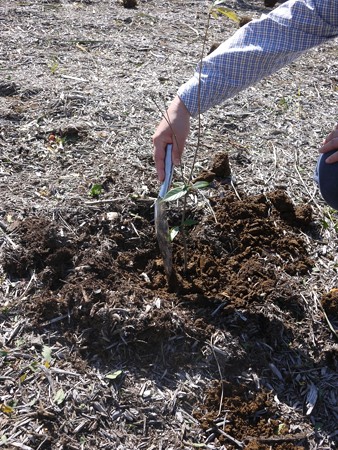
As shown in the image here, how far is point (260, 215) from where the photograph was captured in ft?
10.1

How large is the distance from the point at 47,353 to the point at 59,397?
0.21 m

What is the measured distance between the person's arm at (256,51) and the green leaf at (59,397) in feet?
3.81

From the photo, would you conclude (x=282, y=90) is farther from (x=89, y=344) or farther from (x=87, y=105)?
(x=89, y=344)

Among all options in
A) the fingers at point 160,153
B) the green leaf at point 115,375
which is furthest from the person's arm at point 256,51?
the green leaf at point 115,375

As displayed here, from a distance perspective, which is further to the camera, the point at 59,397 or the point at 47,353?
the point at 47,353

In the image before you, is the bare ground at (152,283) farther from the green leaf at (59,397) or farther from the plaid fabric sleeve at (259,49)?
the plaid fabric sleeve at (259,49)

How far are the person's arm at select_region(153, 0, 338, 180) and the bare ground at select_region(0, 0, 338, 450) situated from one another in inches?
25.8

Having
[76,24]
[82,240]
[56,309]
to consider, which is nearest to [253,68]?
[82,240]

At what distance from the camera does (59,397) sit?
226 cm

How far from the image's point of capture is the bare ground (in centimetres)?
226

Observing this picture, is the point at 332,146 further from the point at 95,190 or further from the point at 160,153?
the point at 95,190

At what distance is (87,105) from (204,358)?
210 centimetres

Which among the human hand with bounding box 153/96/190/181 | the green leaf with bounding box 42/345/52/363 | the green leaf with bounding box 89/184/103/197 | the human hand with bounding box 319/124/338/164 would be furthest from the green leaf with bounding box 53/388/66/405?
the human hand with bounding box 319/124/338/164

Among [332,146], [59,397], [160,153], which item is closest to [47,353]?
[59,397]
